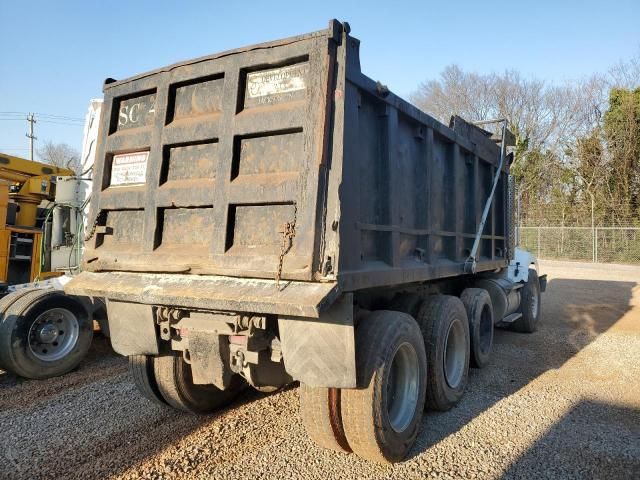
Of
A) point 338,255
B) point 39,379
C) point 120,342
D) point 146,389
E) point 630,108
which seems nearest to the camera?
point 338,255

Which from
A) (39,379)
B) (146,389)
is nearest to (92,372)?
(39,379)

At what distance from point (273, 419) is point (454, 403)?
5.68 ft

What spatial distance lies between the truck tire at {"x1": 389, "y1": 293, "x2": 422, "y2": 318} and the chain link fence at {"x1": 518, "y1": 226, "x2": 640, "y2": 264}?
19.0 meters

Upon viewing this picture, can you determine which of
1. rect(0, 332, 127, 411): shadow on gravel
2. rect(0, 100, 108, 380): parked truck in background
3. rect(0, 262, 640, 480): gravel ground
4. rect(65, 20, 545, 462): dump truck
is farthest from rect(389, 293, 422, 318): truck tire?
rect(0, 100, 108, 380): parked truck in background

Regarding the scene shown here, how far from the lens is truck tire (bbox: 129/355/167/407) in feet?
13.0

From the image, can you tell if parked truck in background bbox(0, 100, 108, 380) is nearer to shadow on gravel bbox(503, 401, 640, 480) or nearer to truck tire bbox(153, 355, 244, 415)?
truck tire bbox(153, 355, 244, 415)

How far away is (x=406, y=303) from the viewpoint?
4.36m

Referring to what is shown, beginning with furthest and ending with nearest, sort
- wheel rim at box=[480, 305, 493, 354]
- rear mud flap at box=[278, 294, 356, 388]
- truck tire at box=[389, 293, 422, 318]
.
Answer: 1. wheel rim at box=[480, 305, 493, 354]
2. truck tire at box=[389, 293, 422, 318]
3. rear mud flap at box=[278, 294, 356, 388]

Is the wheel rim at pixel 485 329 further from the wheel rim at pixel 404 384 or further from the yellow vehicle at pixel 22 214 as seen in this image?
the yellow vehicle at pixel 22 214

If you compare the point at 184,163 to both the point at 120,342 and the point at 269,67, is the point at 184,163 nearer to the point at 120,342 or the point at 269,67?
the point at 269,67

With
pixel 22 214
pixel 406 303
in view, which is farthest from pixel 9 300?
pixel 406 303

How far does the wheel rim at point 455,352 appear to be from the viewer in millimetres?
4684

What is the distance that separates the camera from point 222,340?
10.4ft

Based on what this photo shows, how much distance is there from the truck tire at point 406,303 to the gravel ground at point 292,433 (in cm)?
97
